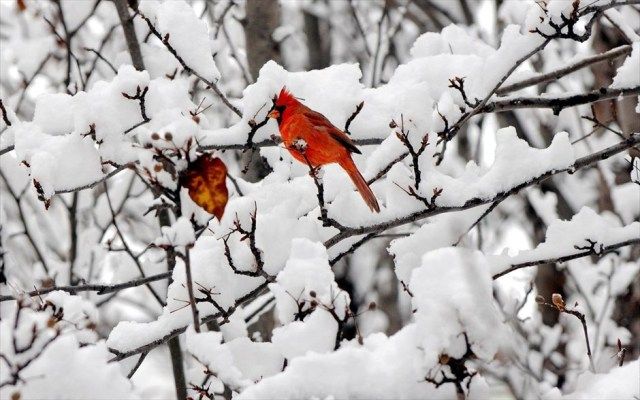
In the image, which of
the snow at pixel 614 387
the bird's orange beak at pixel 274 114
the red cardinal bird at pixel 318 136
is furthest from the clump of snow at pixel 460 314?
the bird's orange beak at pixel 274 114

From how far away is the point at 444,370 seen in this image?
5.49 feet

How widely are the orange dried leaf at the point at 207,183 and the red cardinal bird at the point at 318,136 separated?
812 millimetres

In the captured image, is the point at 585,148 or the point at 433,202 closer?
the point at 433,202

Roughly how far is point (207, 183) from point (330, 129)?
38.5 inches

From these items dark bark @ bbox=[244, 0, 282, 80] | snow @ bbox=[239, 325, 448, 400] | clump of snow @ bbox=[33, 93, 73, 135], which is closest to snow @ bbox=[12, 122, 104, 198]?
clump of snow @ bbox=[33, 93, 73, 135]

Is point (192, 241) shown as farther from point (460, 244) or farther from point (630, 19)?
point (630, 19)

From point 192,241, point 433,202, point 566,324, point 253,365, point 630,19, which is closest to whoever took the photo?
point 192,241

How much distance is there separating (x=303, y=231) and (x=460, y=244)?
573 millimetres

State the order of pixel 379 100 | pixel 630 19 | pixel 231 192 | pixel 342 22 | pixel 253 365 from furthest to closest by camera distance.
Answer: pixel 342 22
pixel 630 19
pixel 231 192
pixel 379 100
pixel 253 365

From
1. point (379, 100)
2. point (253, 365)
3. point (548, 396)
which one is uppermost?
point (379, 100)

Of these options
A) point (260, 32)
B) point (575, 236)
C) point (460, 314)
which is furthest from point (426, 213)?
point (260, 32)

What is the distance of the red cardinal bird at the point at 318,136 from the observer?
2705 millimetres

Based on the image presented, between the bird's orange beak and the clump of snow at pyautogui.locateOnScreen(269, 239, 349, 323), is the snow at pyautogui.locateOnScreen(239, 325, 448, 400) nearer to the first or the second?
the clump of snow at pyautogui.locateOnScreen(269, 239, 349, 323)

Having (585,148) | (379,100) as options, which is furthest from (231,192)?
(585,148)
